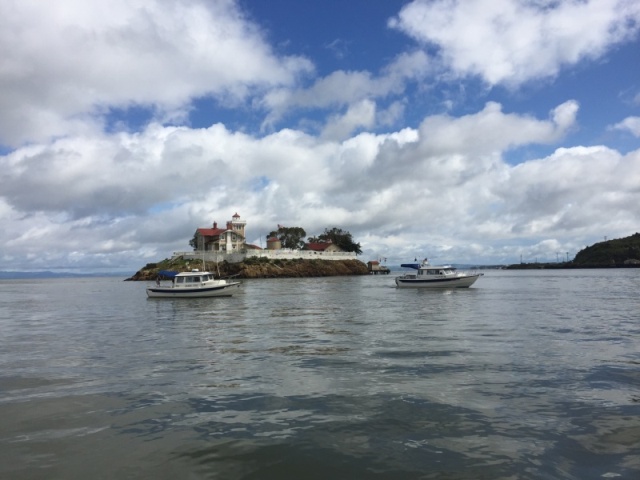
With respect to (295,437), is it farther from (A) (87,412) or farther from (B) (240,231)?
(B) (240,231)

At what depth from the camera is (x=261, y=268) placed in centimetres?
10038

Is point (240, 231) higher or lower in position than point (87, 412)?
higher

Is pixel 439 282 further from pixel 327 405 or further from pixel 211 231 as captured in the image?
pixel 211 231

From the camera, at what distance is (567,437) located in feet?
28.6

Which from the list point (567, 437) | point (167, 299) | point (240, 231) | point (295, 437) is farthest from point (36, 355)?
point (240, 231)

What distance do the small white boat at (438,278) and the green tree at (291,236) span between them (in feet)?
230

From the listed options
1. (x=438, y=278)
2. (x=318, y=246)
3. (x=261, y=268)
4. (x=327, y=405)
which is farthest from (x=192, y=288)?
(x=318, y=246)

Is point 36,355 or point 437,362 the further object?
point 36,355

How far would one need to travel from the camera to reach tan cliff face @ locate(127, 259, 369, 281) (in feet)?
324

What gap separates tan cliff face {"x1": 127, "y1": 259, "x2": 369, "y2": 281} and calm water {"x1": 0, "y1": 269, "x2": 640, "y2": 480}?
249 ft

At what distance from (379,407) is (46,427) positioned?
282 inches

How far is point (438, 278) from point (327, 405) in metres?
49.6

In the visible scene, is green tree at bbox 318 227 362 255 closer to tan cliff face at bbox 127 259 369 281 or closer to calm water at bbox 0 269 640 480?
tan cliff face at bbox 127 259 369 281

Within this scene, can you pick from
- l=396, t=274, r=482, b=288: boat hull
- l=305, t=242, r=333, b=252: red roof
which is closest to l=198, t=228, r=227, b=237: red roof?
l=305, t=242, r=333, b=252: red roof
